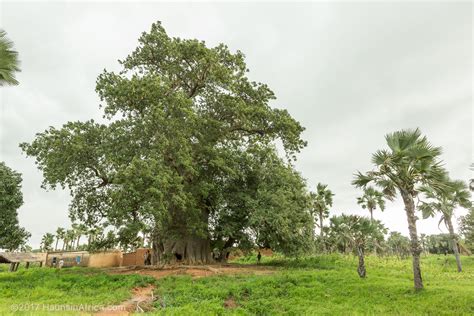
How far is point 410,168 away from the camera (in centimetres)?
1248

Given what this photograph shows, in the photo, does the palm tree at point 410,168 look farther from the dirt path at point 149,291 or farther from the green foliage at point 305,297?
the dirt path at point 149,291

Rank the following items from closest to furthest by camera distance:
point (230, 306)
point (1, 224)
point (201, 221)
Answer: point (230, 306) < point (201, 221) < point (1, 224)

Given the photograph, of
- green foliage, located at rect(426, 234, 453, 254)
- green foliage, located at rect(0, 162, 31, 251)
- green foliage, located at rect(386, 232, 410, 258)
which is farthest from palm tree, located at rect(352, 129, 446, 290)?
green foliage, located at rect(426, 234, 453, 254)

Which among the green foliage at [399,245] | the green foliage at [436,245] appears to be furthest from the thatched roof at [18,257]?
the green foliage at [436,245]

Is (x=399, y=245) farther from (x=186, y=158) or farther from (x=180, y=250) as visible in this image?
(x=186, y=158)

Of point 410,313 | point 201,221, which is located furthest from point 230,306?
point 201,221

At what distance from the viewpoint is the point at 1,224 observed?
30.4m

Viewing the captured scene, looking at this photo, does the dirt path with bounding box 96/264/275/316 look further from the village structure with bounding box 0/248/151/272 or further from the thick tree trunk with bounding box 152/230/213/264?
the village structure with bounding box 0/248/151/272

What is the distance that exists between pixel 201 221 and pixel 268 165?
592 centimetres

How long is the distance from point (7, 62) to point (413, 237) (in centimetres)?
1623

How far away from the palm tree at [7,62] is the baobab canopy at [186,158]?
18.4 ft

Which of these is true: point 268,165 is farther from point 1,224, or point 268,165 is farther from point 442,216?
point 1,224

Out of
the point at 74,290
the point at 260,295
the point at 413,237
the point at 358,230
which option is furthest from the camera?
the point at 358,230

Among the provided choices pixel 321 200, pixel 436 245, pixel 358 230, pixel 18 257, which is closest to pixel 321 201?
pixel 321 200
